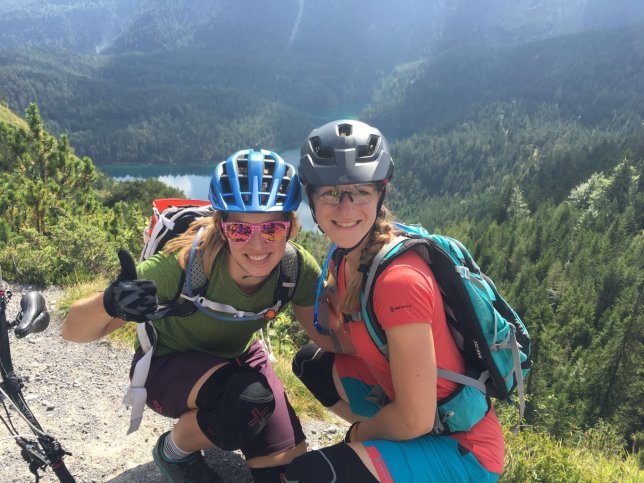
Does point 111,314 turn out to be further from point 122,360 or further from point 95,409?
point 122,360

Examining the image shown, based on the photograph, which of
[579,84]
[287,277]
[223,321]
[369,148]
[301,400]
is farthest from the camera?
[579,84]

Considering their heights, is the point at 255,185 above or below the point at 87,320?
above

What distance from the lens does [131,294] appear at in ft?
8.61

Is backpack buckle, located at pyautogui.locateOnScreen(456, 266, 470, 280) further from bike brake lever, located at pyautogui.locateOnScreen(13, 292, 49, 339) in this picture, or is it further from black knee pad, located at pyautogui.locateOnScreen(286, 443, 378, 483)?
bike brake lever, located at pyautogui.locateOnScreen(13, 292, 49, 339)

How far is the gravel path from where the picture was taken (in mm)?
3566

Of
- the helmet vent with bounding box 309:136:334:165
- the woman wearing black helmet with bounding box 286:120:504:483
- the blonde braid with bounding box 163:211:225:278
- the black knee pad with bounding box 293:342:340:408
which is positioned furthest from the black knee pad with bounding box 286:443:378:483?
the helmet vent with bounding box 309:136:334:165

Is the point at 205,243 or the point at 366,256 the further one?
the point at 205,243

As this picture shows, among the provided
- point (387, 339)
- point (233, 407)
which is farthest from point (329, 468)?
point (387, 339)

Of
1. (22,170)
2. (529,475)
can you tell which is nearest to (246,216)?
(529,475)

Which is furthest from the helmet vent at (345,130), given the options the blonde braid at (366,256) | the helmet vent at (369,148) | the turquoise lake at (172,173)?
the turquoise lake at (172,173)

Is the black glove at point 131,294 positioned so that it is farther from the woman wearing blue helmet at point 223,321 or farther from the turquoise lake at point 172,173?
the turquoise lake at point 172,173

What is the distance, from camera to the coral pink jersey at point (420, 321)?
2572 mm

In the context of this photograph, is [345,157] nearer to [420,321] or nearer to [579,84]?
[420,321]

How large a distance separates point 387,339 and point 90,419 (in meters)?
3.15
